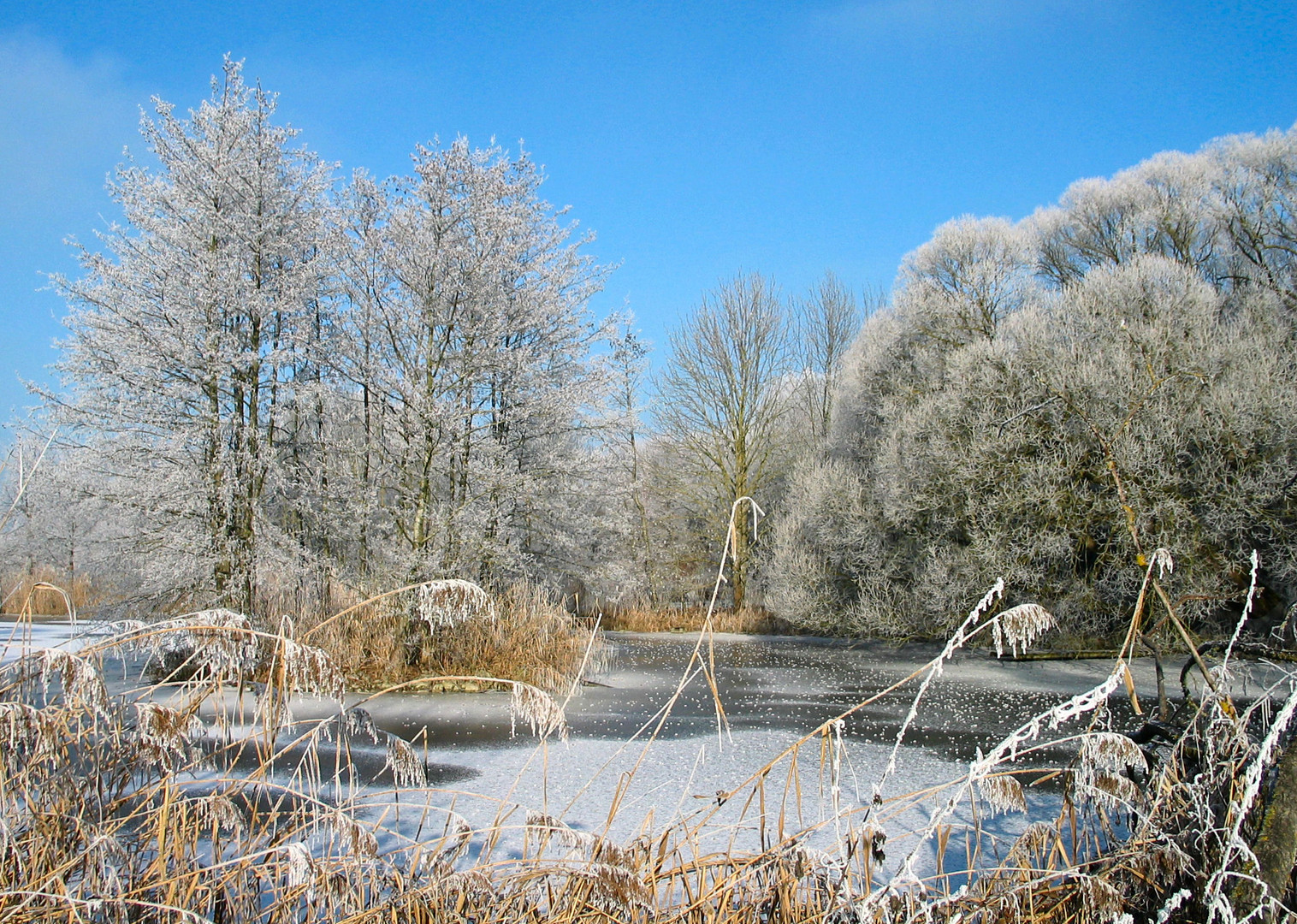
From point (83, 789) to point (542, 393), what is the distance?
35.8 ft

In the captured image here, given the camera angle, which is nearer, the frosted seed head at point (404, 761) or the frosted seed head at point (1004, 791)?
the frosted seed head at point (404, 761)

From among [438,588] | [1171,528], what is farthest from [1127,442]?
[438,588]

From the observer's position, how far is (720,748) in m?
2.27

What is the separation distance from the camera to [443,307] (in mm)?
11859

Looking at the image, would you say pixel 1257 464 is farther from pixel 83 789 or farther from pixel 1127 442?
pixel 83 789

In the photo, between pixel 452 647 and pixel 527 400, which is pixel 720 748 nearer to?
pixel 452 647

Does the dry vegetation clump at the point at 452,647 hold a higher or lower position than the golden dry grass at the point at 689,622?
higher

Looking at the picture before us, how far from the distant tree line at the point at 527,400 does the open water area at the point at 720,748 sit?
197cm

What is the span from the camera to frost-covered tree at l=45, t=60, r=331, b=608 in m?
10.7

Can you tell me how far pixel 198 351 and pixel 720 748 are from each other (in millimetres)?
11306

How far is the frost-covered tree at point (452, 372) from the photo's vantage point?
11219 millimetres

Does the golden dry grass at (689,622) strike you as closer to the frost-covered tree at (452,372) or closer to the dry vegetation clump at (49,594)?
the frost-covered tree at (452,372)

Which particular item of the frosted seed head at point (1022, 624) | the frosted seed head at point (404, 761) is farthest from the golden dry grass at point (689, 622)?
the frosted seed head at point (1022, 624)

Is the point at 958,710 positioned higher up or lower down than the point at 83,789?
lower down
